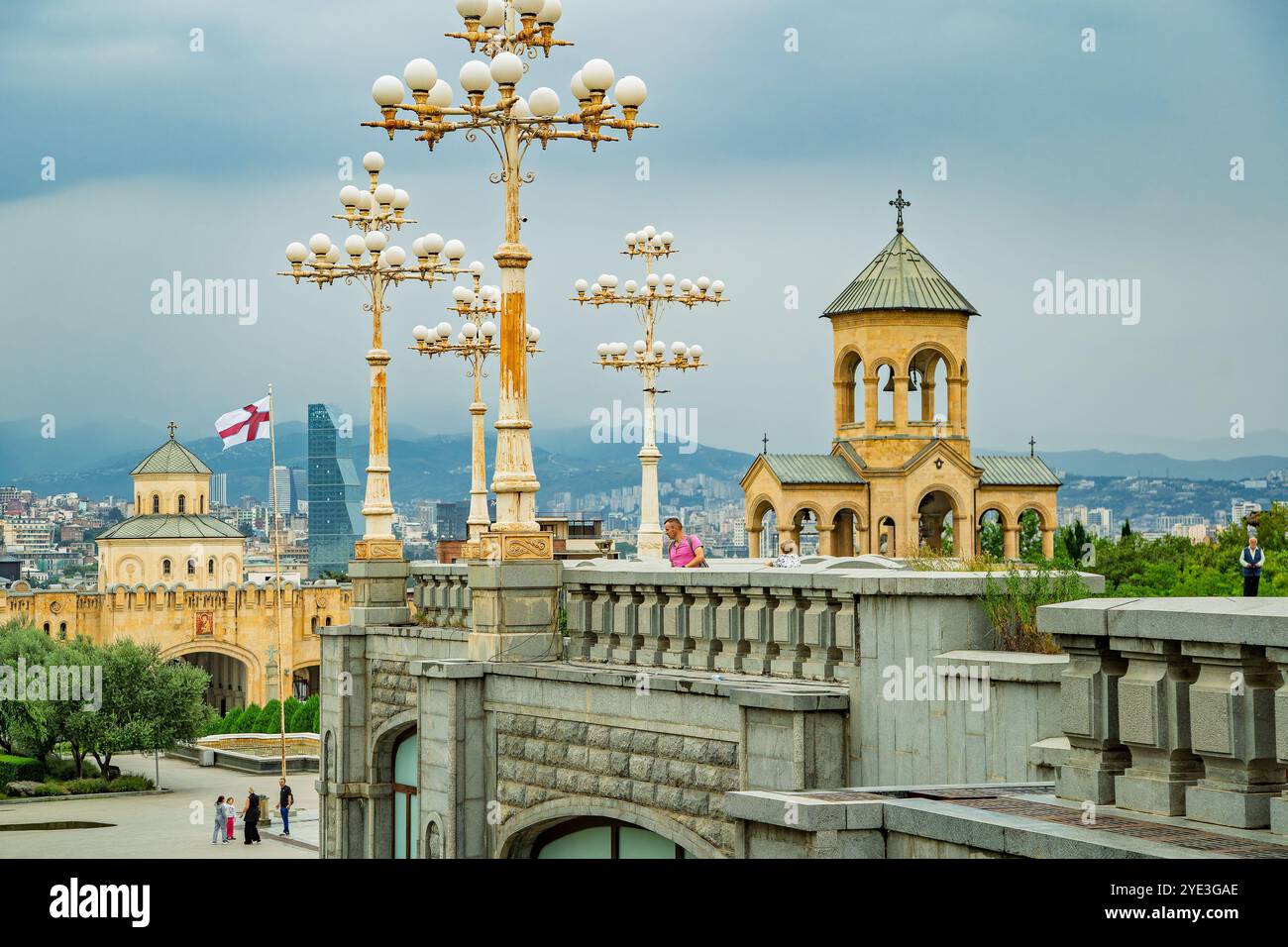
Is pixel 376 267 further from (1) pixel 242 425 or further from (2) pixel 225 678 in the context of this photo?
(2) pixel 225 678

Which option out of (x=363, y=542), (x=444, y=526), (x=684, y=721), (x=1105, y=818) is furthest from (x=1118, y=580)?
(x=444, y=526)

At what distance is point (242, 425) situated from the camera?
39500 mm

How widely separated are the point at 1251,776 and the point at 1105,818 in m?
0.78

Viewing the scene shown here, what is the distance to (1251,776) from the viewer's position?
7773 mm

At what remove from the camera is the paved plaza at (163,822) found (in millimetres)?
42906

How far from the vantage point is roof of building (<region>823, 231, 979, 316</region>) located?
45.3 metres

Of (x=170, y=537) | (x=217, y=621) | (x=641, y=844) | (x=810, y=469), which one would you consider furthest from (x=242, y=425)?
(x=170, y=537)

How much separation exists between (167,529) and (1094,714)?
412ft

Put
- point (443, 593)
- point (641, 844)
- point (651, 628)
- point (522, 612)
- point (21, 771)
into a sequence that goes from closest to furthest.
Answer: point (641, 844), point (651, 628), point (522, 612), point (443, 593), point (21, 771)

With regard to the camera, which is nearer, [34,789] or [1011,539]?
[1011,539]

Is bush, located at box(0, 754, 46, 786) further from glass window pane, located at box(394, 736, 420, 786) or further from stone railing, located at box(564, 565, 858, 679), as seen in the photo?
stone railing, located at box(564, 565, 858, 679)

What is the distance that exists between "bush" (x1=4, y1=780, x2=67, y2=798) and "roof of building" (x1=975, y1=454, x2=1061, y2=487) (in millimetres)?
32962
